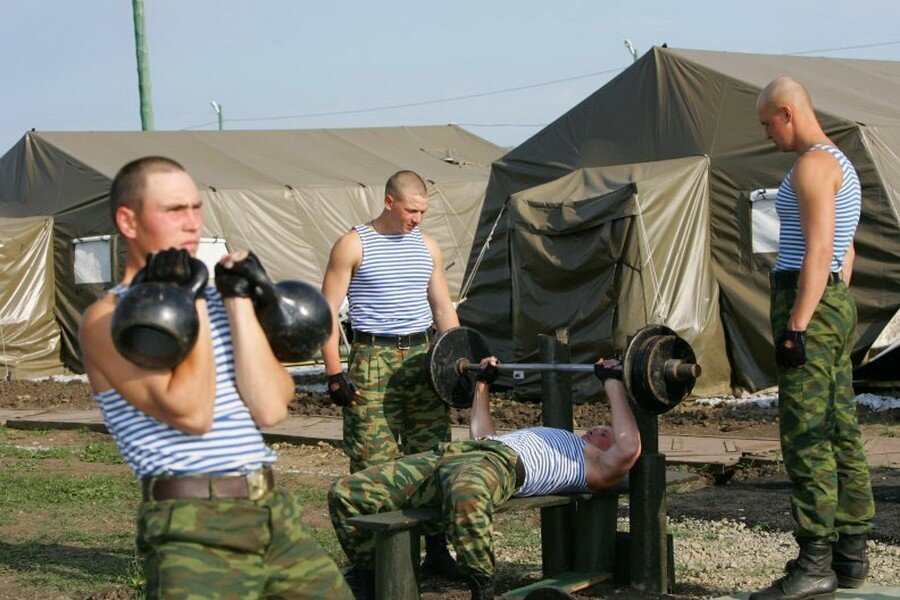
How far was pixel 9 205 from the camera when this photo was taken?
21094 millimetres

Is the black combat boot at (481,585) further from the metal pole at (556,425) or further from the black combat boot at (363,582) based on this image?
the metal pole at (556,425)

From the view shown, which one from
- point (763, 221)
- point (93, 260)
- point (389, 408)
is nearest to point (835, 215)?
point (389, 408)

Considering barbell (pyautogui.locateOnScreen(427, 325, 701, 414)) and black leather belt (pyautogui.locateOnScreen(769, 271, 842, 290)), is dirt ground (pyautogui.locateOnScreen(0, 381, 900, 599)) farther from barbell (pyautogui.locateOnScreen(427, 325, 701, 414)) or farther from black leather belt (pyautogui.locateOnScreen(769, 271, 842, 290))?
black leather belt (pyautogui.locateOnScreen(769, 271, 842, 290))

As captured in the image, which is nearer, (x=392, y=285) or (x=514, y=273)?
(x=392, y=285)

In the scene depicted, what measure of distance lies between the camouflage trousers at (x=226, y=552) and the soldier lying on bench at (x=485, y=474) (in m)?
1.81

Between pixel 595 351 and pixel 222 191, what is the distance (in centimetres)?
887

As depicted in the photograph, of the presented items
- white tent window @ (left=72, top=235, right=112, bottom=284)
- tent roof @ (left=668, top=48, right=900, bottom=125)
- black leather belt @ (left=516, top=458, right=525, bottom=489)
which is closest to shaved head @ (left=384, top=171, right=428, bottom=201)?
black leather belt @ (left=516, top=458, right=525, bottom=489)

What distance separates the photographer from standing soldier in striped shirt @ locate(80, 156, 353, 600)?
334 centimetres

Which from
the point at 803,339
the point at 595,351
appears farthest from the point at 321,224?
the point at 803,339

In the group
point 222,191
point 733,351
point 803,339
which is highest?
point 222,191

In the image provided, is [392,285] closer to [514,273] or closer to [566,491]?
[566,491]

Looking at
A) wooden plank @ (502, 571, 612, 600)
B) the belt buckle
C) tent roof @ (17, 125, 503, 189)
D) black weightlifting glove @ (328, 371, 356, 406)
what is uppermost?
tent roof @ (17, 125, 503, 189)

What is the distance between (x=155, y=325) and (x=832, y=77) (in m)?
13.5

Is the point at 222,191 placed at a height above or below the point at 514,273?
above
